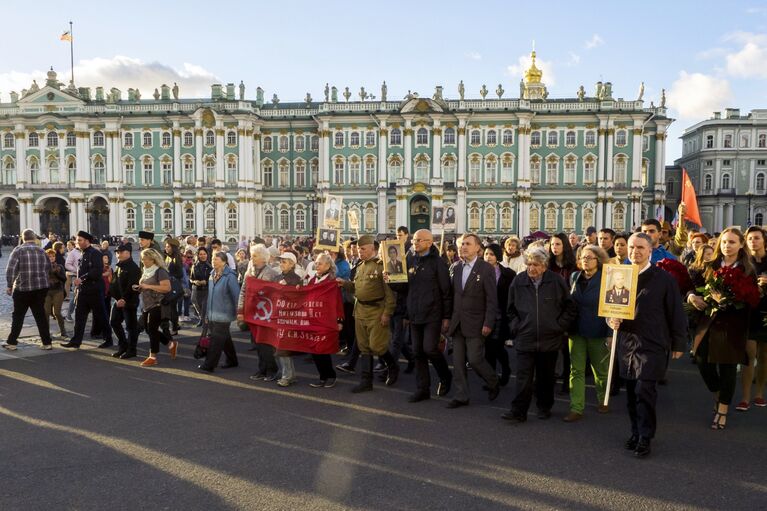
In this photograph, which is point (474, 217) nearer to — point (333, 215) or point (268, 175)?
point (268, 175)

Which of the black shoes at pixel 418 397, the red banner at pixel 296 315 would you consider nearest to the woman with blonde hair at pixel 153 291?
the red banner at pixel 296 315

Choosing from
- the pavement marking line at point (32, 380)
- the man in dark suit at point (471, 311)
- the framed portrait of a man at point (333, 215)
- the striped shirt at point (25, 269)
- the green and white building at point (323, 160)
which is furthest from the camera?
the green and white building at point (323, 160)

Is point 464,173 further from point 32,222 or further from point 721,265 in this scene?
point 721,265

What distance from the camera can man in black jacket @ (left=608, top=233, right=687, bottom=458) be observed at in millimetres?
6000

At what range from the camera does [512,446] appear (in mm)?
6340

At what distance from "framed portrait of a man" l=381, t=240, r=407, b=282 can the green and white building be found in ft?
142

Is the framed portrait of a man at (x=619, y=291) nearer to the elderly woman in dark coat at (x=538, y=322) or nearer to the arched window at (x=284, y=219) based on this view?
the elderly woman in dark coat at (x=538, y=322)

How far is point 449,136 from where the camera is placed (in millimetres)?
52031

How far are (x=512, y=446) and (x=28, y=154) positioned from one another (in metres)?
60.9

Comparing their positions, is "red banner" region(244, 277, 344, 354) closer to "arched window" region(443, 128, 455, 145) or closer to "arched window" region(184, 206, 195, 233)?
"arched window" region(443, 128, 455, 145)

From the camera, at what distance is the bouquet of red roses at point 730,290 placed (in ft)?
21.8

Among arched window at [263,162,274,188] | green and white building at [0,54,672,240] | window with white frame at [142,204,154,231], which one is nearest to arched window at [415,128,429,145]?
green and white building at [0,54,672,240]

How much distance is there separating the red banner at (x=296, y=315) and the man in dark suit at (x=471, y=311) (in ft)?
6.71

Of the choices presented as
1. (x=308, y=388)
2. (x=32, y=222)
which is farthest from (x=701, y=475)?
(x=32, y=222)
